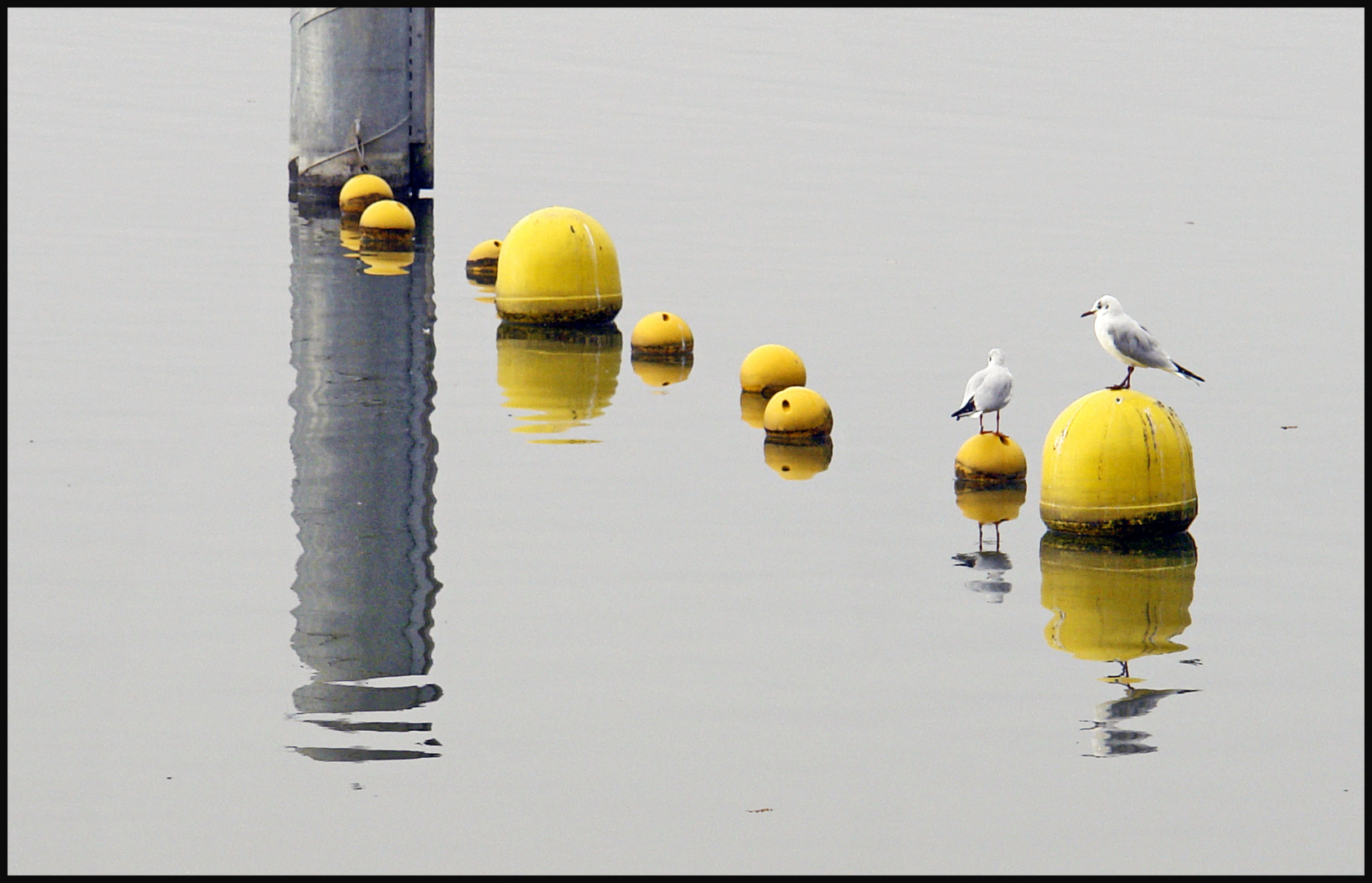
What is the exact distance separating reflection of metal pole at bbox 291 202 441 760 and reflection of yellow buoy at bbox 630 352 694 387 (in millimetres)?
2006

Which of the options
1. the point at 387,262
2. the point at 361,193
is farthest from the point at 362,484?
the point at 361,193

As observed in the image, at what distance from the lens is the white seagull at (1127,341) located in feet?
43.0

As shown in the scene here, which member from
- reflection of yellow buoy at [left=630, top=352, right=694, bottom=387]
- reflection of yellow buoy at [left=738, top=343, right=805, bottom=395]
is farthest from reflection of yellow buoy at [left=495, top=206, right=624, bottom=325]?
reflection of yellow buoy at [left=738, top=343, right=805, bottom=395]

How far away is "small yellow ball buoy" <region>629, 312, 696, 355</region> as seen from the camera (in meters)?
18.5

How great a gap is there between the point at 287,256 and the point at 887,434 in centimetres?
1024

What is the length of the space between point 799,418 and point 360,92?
13.0 m

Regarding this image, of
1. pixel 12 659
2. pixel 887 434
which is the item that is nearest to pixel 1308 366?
pixel 887 434

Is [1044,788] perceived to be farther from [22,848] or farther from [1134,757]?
[22,848]

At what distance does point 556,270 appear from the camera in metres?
19.3

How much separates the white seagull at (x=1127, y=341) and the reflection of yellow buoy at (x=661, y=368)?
539 cm

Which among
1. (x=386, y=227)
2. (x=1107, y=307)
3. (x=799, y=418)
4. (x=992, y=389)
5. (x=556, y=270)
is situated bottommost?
(x=799, y=418)

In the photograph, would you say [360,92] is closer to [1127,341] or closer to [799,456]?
[799,456]

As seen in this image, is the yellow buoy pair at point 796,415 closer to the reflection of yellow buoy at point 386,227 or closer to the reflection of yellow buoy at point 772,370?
the reflection of yellow buoy at point 772,370

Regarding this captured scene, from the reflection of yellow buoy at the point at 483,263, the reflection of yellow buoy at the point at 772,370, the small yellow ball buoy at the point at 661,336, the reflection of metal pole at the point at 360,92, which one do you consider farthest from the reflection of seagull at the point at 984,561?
the reflection of metal pole at the point at 360,92
